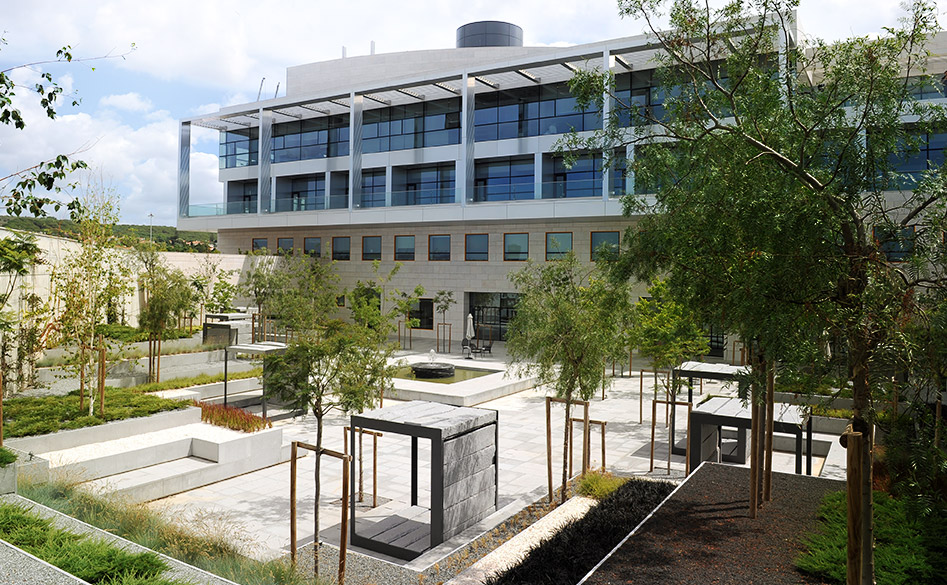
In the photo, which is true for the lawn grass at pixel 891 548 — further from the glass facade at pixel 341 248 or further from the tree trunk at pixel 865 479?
the glass facade at pixel 341 248

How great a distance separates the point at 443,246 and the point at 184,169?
17534mm

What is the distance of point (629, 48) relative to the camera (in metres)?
27.5

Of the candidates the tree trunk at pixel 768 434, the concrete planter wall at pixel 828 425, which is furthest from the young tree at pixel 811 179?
the concrete planter wall at pixel 828 425

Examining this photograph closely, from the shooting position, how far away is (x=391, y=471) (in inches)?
500

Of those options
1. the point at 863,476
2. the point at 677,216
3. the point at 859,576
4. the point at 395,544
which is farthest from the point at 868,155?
the point at 395,544

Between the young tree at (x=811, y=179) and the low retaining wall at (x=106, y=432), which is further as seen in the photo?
the low retaining wall at (x=106, y=432)

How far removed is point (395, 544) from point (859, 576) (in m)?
5.50

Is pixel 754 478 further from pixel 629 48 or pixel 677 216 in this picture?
pixel 629 48

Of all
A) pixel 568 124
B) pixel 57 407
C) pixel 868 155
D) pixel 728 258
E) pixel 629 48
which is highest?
pixel 629 48

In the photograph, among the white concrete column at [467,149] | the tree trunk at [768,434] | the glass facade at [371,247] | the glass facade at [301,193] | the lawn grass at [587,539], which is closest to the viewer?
the lawn grass at [587,539]

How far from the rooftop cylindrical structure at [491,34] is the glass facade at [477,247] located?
847 inches

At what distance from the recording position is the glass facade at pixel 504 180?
3147 cm

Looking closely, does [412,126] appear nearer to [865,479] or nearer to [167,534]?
[167,534]

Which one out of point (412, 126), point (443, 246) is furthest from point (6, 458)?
point (412, 126)
